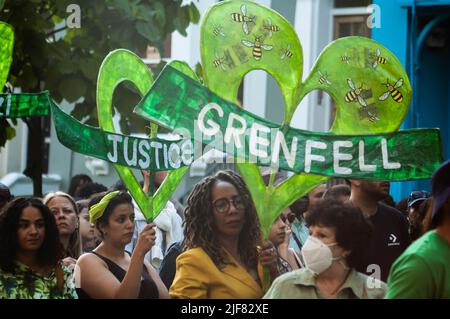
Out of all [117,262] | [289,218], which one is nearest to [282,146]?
[289,218]

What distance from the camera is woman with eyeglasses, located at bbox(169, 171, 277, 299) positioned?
5.41 m

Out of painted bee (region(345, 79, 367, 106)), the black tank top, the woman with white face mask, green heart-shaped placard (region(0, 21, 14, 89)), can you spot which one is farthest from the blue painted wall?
green heart-shaped placard (region(0, 21, 14, 89))

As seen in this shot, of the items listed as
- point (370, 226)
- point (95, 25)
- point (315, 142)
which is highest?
point (95, 25)

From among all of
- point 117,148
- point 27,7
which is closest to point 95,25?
point 27,7

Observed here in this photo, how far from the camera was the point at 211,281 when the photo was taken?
213 inches

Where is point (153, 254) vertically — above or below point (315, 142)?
below

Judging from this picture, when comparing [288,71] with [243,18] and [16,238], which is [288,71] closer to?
[243,18]

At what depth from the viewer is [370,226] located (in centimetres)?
522

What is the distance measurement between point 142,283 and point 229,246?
49 centimetres

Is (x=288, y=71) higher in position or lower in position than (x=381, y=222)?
higher

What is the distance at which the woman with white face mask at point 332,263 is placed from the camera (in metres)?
5.09

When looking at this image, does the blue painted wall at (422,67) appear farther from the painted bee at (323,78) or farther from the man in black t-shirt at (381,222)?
Result: the painted bee at (323,78)
